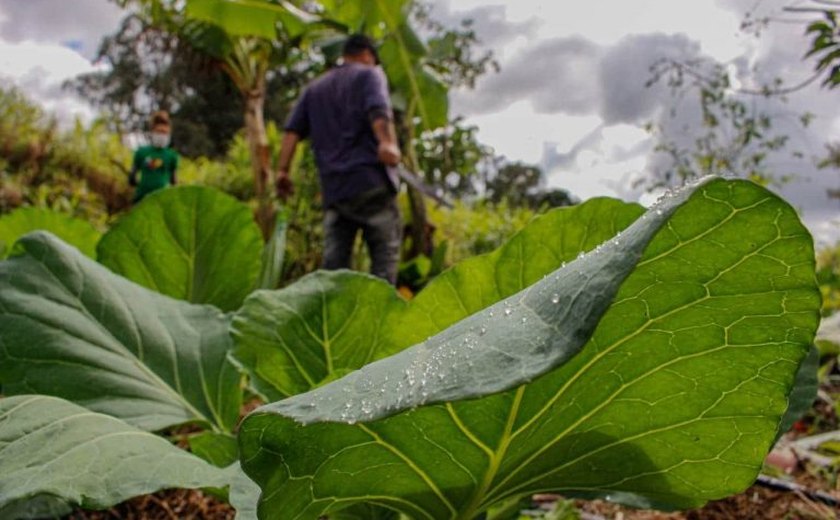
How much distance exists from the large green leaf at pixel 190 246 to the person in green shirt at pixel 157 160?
4285mm

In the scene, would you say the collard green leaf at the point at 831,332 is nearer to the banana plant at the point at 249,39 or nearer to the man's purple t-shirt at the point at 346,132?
the man's purple t-shirt at the point at 346,132

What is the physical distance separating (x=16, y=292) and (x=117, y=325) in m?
0.11

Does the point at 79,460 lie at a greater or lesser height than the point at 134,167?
greater

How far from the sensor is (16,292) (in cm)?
75

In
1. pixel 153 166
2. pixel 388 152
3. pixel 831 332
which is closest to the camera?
pixel 831 332

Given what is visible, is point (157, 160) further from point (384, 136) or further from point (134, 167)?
point (384, 136)

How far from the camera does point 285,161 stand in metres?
3.63

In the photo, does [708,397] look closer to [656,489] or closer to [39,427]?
[656,489]

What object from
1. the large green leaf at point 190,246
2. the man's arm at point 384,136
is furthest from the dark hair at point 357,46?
the large green leaf at point 190,246

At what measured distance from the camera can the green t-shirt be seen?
5.10m

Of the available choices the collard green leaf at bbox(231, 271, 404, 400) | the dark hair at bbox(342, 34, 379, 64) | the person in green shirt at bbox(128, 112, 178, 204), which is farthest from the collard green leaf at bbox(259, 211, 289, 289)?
the person in green shirt at bbox(128, 112, 178, 204)

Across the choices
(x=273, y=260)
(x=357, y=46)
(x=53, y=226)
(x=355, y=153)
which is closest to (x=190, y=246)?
(x=273, y=260)

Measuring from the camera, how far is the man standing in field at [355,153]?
3.17 m

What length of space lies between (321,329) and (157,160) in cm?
474
